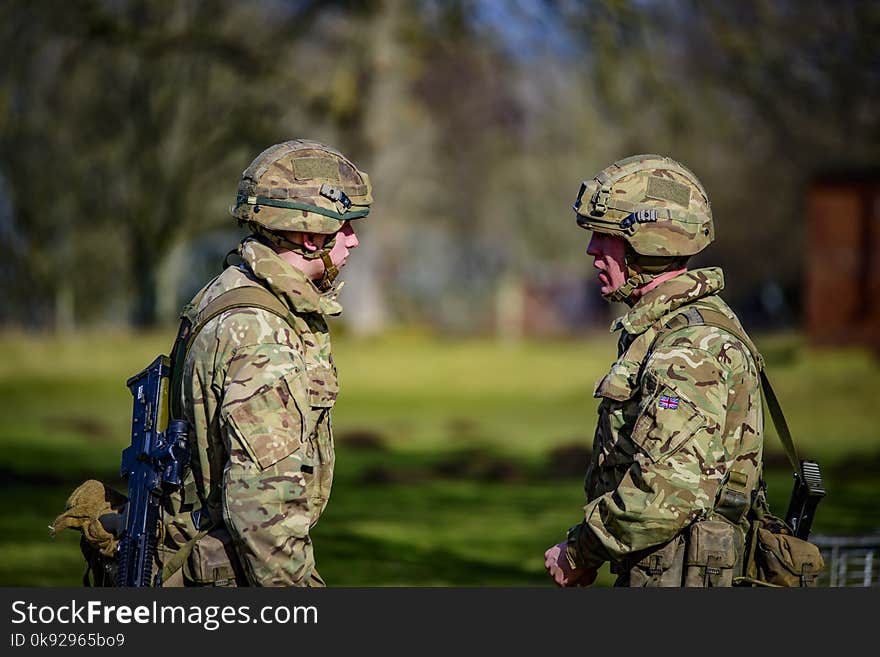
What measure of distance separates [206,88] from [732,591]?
77.1 ft

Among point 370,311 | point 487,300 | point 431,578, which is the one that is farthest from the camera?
point 487,300

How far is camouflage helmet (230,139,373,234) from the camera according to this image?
14.8 feet

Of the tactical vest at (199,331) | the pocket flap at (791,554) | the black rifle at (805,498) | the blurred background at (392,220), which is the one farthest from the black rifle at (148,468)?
the blurred background at (392,220)

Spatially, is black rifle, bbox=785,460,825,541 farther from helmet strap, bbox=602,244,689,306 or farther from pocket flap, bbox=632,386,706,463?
helmet strap, bbox=602,244,689,306

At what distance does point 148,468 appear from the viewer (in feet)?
14.4

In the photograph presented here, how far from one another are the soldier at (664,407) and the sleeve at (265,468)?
1.06m

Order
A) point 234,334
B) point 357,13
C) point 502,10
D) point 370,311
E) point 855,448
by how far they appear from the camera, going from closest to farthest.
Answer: point 234,334, point 855,448, point 502,10, point 357,13, point 370,311

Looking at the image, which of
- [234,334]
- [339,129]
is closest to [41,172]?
[339,129]

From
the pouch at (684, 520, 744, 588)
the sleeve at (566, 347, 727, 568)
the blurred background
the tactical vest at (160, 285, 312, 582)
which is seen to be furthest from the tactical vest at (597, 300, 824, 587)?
the blurred background

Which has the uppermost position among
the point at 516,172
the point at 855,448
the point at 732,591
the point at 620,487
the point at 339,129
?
the point at 516,172

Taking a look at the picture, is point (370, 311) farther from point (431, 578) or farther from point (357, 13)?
point (431, 578)

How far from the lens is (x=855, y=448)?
49.4 feet

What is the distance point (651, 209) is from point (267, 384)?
5.22 feet

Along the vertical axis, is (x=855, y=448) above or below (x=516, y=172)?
below
